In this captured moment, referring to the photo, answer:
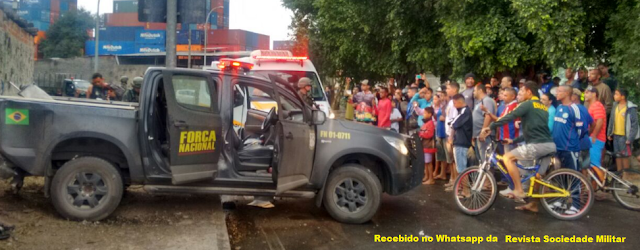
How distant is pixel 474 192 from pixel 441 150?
3.09 meters

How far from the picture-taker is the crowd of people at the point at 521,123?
26.4 feet

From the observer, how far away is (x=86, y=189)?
22.4ft

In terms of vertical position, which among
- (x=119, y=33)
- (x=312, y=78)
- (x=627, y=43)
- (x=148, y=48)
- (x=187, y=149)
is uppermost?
(x=119, y=33)

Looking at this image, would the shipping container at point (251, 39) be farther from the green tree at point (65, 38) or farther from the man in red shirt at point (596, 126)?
the man in red shirt at point (596, 126)

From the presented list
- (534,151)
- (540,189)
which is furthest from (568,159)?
(534,151)

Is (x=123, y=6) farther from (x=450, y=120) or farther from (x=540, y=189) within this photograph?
(x=540, y=189)

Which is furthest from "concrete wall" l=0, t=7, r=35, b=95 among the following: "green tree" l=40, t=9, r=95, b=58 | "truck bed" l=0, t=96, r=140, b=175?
"green tree" l=40, t=9, r=95, b=58

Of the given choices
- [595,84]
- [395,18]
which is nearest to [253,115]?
[595,84]

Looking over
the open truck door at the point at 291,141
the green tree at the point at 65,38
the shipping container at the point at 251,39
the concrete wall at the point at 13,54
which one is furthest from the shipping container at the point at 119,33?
the open truck door at the point at 291,141

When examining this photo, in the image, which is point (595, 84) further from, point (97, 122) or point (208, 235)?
point (97, 122)

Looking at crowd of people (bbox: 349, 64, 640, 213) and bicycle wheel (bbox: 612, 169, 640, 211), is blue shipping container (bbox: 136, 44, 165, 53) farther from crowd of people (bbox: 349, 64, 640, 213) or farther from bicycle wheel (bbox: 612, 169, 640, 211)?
bicycle wheel (bbox: 612, 169, 640, 211)

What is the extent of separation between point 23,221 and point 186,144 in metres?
1.86

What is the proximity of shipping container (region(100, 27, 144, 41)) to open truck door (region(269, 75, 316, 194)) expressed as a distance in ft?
258

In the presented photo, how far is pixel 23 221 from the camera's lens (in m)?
6.50
